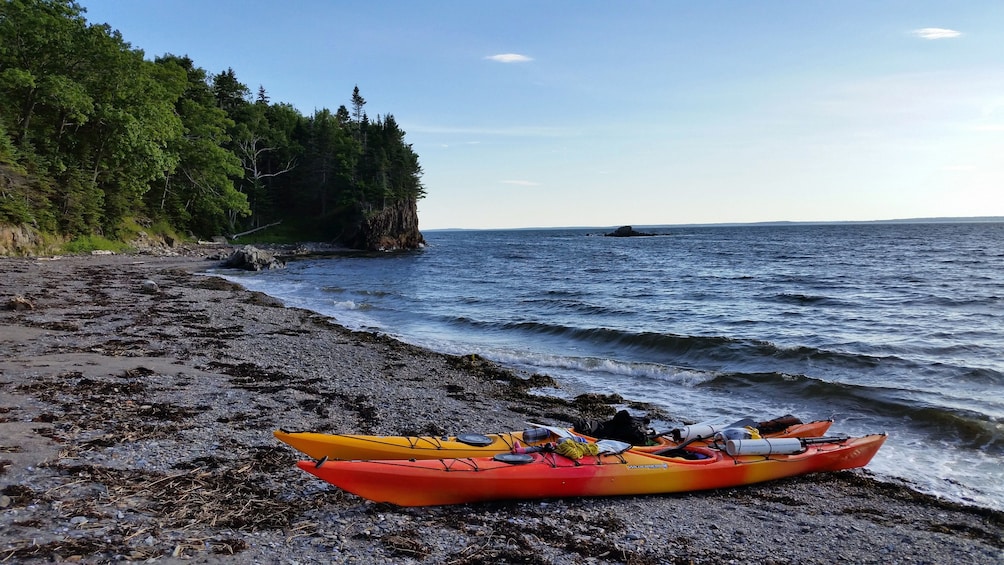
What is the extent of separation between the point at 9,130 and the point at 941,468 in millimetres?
37944

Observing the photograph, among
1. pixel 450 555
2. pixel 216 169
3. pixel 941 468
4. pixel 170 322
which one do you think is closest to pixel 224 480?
pixel 450 555

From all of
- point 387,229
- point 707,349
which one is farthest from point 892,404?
point 387,229

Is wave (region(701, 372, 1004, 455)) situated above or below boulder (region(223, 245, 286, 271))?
below

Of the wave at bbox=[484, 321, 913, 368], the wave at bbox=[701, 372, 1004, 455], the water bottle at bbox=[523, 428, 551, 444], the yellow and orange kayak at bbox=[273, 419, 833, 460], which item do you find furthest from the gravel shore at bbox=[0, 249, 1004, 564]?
the wave at bbox=[484, 321, 913, 368]

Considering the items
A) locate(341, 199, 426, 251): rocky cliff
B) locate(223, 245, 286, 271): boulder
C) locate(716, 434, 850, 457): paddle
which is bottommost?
locate(716, 434, 850, 457): paddle

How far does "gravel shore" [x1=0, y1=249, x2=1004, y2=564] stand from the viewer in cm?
449

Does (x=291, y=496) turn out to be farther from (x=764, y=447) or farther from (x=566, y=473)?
(x=764, y=447)

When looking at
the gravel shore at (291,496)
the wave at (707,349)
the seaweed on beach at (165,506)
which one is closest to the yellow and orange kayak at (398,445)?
the gravel shore at (291,496)

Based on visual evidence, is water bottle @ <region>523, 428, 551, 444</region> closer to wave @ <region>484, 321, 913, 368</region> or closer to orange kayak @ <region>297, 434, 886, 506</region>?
orange kayak @ <region>297, 434, 886, 506</region>

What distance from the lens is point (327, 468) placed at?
5.12 metres

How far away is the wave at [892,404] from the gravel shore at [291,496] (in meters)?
2.89

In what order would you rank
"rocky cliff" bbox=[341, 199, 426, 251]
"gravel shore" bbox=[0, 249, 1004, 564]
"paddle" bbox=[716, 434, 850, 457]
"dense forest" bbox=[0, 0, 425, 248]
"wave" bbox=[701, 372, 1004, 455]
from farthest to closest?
"rocky cliff" bbox=[341, 199, 426, 251] → "dense forest" bbox=[0, 0, 425, 248] → "wave" bbox=[701, 372, 1004, 455] → "paddle" bbox=[716, 434, 850, 457] → "gravel shore" bbox=[0, 249, 1004, 564]

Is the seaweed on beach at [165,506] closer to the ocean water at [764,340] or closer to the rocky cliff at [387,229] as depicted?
the ocean water at [764,340]

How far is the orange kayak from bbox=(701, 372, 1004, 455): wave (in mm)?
2617
